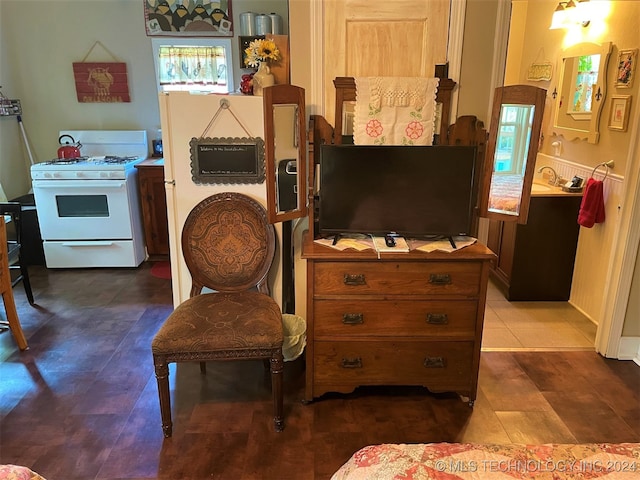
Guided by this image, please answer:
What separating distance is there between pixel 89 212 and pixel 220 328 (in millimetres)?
2575

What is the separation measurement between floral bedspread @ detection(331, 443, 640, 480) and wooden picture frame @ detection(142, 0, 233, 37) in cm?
408

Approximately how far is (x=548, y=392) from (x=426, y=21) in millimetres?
2022

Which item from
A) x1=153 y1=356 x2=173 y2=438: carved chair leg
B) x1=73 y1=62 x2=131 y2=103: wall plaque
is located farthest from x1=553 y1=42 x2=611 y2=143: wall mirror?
x1=73 y1=62 x2=131 y2=103: wall plaque

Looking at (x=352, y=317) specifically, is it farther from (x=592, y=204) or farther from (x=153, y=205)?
(x=153, y=205)

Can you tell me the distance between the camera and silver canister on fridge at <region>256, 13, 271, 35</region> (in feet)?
13.7

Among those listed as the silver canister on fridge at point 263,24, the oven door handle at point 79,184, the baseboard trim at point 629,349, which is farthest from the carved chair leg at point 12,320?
the baseboard trim at point 629,349

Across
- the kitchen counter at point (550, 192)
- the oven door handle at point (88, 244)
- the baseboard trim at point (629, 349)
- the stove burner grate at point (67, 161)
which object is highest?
the stove burner grate at point (67, 161)

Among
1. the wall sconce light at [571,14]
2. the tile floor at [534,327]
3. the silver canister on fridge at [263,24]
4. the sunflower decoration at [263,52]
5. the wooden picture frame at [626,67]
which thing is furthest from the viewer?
the silver canister on fridge at [263,24]

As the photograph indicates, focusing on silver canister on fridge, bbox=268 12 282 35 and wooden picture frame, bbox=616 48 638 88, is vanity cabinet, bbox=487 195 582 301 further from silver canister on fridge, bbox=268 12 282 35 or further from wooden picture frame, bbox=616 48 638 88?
silver canister on fridge, bbox=268 12 282 35

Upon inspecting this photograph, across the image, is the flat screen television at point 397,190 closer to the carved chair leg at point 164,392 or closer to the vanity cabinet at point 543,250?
the carved chair leg at point 164,392

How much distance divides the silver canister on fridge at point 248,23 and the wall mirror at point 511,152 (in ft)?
8.76

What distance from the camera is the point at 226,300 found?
2.44 meters

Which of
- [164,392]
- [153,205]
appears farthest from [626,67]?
[153,205]

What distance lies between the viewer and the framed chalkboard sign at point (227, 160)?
2600 mm
